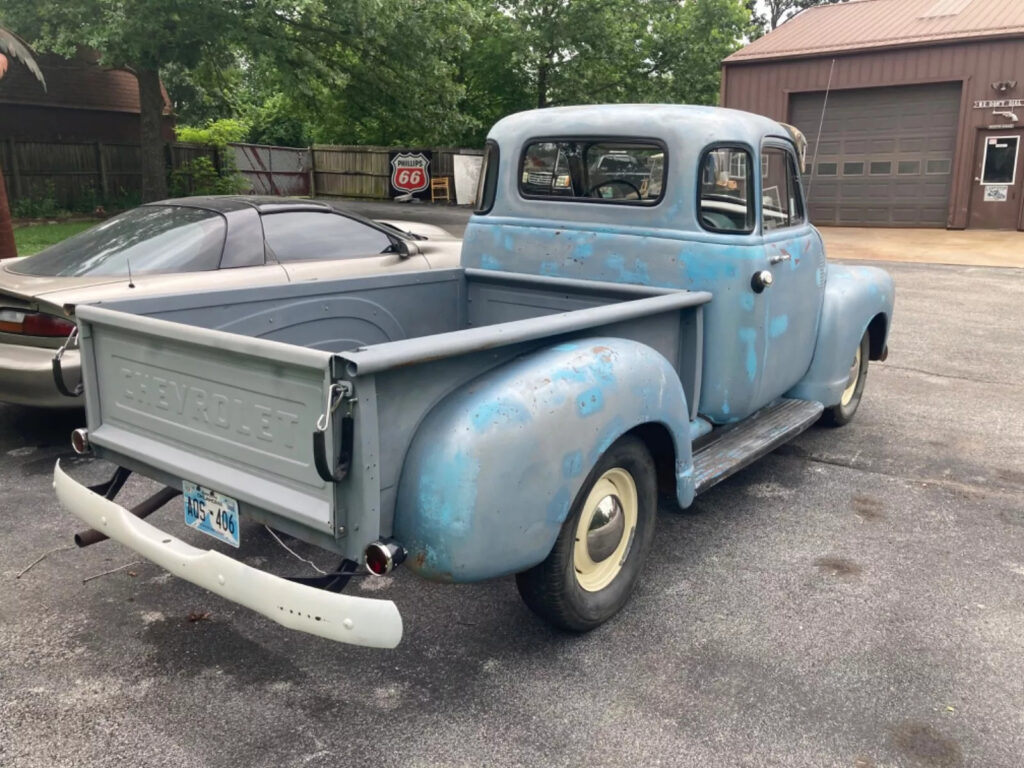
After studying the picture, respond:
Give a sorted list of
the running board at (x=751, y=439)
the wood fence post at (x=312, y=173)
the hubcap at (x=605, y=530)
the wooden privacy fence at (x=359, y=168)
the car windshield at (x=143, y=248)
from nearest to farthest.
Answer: the hubcap at (x=605, y=530) → the running board at (x=751, y=439) → the car windshield at (x=143, y=248) → the wooden privacy fence at (x=359, y=168) → the wood fence post at (x=312, y=173)

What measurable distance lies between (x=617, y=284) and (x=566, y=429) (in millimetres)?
1539

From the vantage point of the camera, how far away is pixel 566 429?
290cm

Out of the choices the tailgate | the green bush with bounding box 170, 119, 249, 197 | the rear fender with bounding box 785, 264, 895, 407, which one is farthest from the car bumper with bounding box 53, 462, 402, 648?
the green bush with bounding box 170, 119, 249, 197

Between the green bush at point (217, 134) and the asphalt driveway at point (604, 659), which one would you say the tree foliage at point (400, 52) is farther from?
the asphalt driveway at point (604, 659)

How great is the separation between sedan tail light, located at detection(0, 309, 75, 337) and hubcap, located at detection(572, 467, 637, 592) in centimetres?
342

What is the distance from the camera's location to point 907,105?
19.4m

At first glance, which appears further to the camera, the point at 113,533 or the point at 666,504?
the point at 666,504

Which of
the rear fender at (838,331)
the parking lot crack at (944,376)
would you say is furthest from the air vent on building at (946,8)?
the rear fender at (838,331)

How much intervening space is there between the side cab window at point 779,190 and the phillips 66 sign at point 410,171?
75.2ft

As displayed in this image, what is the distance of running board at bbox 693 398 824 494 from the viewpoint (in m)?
3.98

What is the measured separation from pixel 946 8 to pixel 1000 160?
13.6 ft

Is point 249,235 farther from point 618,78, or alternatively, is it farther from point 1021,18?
point 618,78

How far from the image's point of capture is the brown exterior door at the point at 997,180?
1850 centimetres

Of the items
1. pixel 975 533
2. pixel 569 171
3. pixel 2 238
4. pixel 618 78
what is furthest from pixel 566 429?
pixel 618 78
